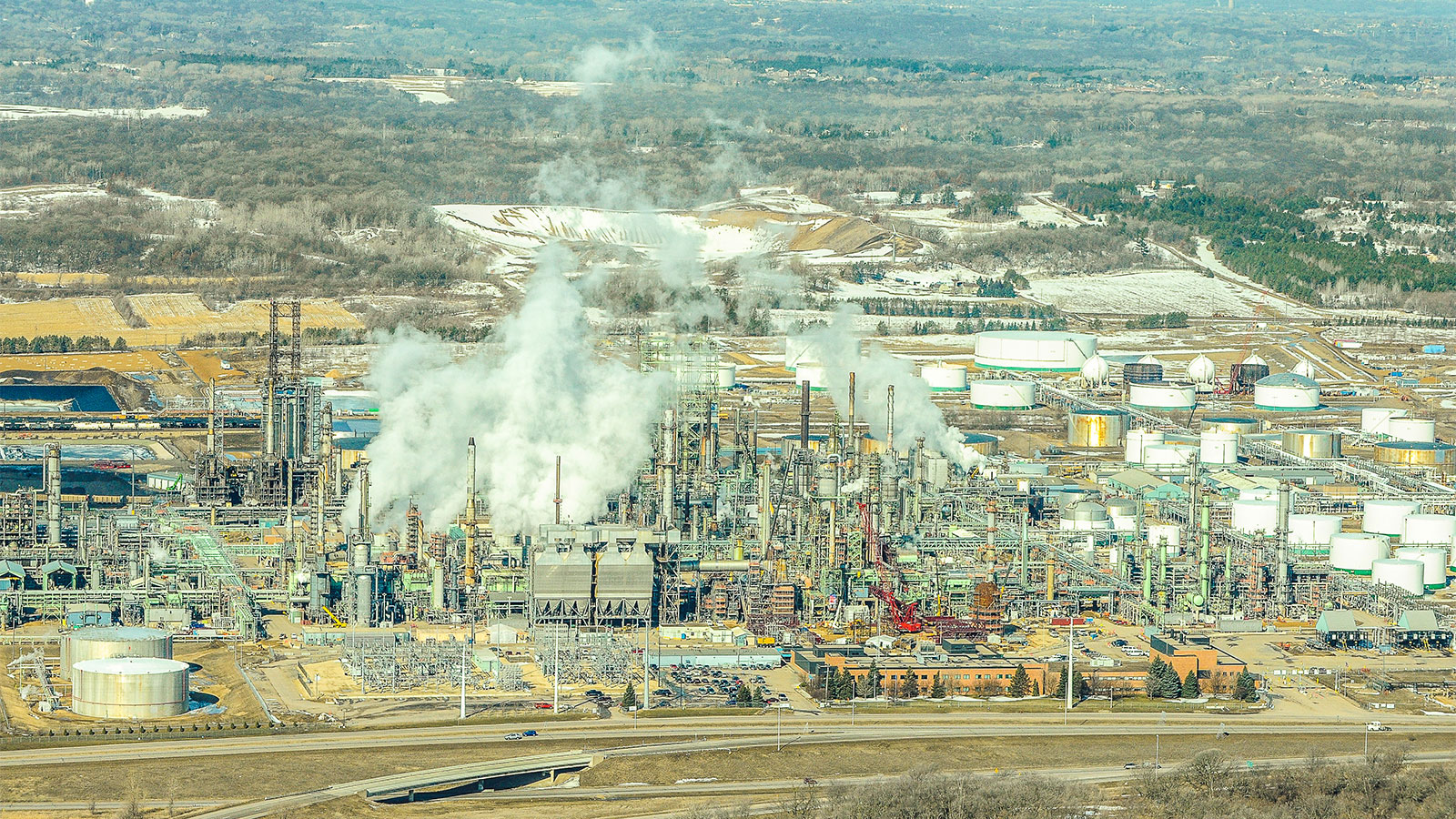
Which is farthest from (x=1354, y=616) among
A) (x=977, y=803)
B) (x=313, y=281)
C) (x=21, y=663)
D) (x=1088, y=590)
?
(x=313, y=281)

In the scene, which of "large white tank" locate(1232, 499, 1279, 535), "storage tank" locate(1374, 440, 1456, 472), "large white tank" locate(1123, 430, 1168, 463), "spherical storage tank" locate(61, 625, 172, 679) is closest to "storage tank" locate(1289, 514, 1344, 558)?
"large white tank" locate(1232, 499, 1279, 535)

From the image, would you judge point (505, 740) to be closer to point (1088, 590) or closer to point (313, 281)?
point (1088, 590)

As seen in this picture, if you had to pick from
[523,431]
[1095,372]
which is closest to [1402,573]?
[523,431]

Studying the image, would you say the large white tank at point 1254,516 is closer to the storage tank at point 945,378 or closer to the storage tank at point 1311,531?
the storage tank at point 1311,531

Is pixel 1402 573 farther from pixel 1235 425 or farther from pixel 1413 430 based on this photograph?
pixel 1235 425

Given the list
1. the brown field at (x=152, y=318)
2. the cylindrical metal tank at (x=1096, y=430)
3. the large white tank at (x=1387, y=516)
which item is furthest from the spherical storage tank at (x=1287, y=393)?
the brown field at (x=152, y=318)

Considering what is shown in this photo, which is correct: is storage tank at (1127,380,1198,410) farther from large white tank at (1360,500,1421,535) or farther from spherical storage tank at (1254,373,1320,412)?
large white tank at (1360,500,1421,535)
